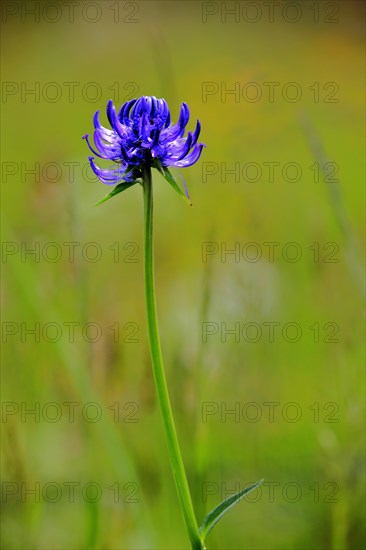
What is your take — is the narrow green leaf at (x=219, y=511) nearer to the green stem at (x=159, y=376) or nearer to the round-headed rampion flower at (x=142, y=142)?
the green stem at (x=159, y=376)

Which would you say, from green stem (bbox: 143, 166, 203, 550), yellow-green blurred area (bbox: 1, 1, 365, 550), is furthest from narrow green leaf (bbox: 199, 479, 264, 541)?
yellow-green blurred area (bbox: 1, 1, 365, 550)

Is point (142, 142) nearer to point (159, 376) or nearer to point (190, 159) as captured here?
point (190, 159)

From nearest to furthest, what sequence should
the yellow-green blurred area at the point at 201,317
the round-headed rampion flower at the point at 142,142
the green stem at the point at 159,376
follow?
the green stem at the point at 159,376
the round-headed rampion flower at the point at 142,142
the yellow-green blurred area at the point at 201,317

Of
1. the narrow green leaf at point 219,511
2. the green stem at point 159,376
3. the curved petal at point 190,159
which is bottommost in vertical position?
the narrow green leaf at point 219,511

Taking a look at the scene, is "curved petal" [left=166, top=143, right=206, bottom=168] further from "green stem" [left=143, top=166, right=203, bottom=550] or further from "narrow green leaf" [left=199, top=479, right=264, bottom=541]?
"narrow green leaf" [left=199, top=479, right=264, bottom=541]

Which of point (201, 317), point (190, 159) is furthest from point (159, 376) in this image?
point (201, 317)

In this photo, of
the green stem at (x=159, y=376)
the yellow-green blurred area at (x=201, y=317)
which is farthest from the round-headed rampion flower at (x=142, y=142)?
the yellow-green blurred area at (x=201, y=317)
